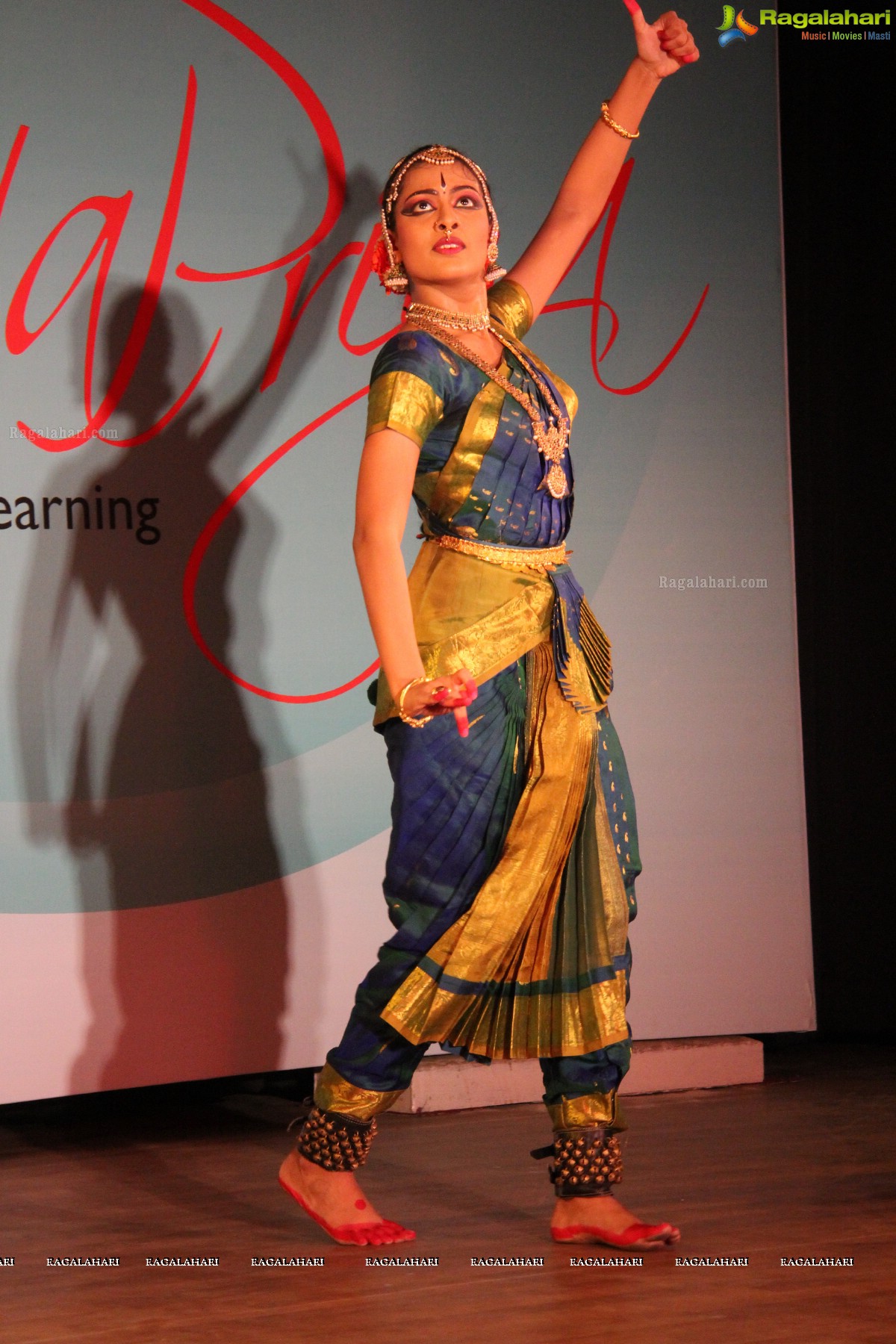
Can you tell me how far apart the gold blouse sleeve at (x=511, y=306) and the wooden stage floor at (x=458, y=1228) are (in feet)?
4.66

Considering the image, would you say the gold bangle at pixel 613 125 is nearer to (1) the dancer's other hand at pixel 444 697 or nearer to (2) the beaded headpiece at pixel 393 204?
(2) the beaded headpiece at pixel 393 204

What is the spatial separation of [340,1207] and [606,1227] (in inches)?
15.5

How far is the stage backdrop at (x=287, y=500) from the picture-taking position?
3.05 m

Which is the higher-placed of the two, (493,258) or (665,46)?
(665,46)

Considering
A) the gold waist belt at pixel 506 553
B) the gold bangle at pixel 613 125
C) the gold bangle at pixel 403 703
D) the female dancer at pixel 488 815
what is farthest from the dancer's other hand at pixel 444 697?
the gold bangle at pixel 613 125

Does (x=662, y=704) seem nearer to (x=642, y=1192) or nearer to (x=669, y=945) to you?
(x=669, y=945)

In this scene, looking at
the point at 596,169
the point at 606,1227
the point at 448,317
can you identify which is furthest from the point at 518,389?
the point at 606,1227

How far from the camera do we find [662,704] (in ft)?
11.5

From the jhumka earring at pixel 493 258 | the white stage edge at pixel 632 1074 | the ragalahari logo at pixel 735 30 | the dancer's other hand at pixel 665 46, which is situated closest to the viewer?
the jhumka earring at pixel 493 258

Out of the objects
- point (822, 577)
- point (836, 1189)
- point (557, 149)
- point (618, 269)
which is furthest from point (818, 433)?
point (836, 1189)

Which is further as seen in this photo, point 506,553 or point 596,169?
point 596,169

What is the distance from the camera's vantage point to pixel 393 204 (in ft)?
8.00

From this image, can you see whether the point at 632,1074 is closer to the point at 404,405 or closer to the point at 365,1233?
the point at 365,1233

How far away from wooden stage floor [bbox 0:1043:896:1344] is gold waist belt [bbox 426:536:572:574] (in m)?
1.00
